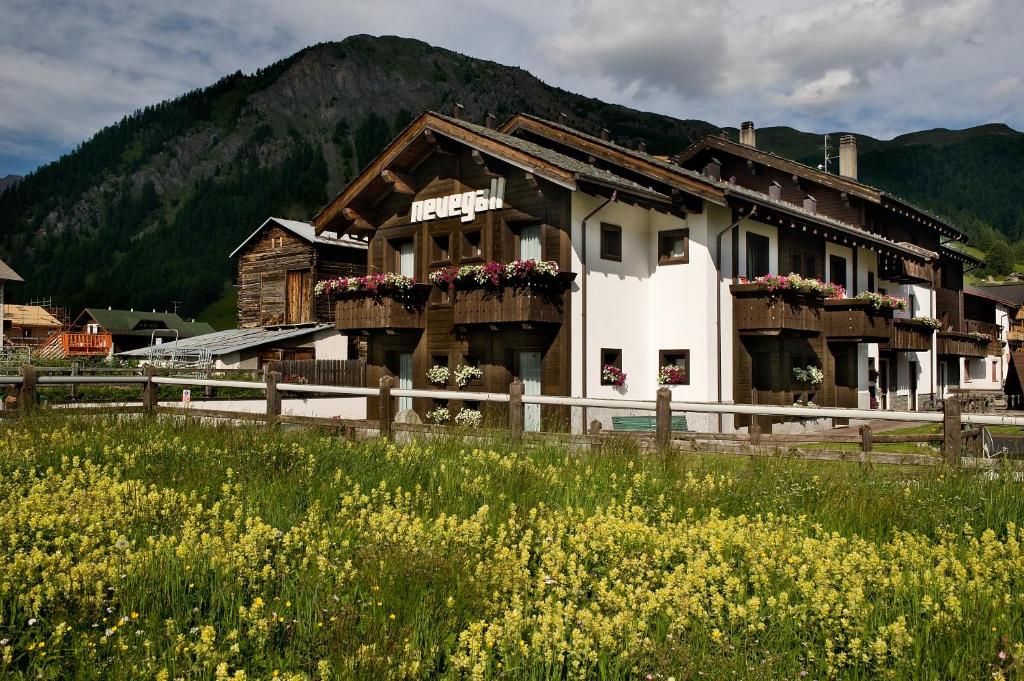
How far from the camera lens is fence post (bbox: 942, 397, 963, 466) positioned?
31.1 ft

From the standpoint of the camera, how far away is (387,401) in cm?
1395

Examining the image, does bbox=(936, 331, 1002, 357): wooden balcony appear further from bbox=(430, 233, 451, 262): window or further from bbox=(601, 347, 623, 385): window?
bbox=(430, 233, 451, 262): window

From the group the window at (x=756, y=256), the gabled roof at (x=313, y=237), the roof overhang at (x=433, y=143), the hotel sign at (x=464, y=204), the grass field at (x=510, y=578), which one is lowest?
the grass field at (x=510, y=578)

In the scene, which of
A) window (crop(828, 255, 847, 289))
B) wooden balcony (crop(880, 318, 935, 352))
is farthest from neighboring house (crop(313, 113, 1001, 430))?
wooden balcony (crop(880, 318, 935, 352))

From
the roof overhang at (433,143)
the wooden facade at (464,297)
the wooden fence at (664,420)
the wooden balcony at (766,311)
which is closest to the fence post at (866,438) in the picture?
the wooden fence at (664,420)

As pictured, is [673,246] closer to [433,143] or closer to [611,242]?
[611,242]

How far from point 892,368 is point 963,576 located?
3277cm

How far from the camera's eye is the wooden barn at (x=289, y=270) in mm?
44156

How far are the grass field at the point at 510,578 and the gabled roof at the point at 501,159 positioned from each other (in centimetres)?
1342

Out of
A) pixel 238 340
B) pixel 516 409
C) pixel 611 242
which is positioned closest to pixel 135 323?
pixel 238 340

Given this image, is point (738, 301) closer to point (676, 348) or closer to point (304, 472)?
point (676, 348)

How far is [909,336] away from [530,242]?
16655 mm

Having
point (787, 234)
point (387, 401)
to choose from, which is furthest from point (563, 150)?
point (387, 401)

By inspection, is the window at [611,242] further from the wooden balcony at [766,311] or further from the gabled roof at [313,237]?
the gabled roof at [313,237]
